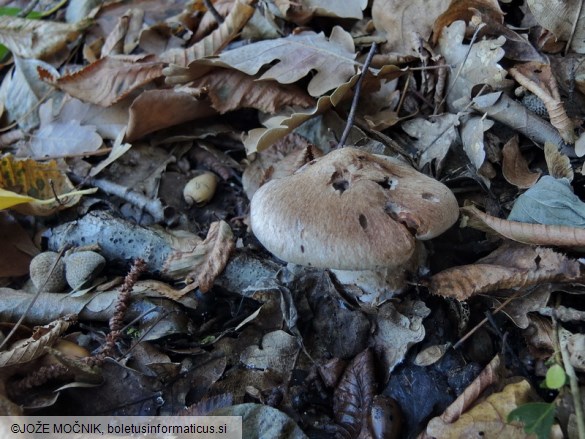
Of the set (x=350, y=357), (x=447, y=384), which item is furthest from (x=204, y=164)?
(x=447, y=384)

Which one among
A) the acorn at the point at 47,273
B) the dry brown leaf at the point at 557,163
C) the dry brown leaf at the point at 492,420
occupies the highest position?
the dry brown leaf at the point at 557,163

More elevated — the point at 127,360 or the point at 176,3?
the point at 176,3

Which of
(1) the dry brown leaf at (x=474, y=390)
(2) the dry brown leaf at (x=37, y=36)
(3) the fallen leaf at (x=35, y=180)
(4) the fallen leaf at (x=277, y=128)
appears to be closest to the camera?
(1) the dry brown leaf at (x=474, y=390)

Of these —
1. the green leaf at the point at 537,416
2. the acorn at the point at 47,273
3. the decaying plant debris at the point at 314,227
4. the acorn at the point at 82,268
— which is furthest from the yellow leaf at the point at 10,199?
the green leaf at the point at 537,416

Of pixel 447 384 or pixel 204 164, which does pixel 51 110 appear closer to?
pixel 204 164

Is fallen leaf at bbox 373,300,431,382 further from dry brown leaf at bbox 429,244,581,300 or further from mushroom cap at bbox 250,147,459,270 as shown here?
mushroom cap at bbox 250,147,459,270

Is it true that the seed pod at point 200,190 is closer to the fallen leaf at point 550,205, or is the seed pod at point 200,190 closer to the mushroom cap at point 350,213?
the mushroom cap at point 350,213
